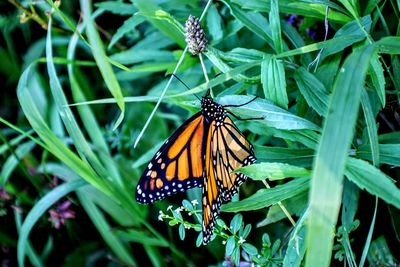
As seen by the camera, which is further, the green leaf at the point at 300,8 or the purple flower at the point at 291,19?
the purple flower at the point at 291,19

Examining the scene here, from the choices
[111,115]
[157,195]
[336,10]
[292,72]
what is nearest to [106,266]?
[111,115]

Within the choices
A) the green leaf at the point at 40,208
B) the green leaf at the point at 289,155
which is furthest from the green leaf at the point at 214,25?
the green leaf at the point at 40,208

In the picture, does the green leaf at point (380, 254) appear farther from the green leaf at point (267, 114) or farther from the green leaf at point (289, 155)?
the green leaf at point (267, 114)

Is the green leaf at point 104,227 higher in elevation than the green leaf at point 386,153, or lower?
lower

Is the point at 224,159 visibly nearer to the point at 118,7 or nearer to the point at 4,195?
the point at 118,7

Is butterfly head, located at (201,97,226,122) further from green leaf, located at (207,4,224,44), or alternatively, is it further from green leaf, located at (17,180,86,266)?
green leaf, located at (17,180,86,266)

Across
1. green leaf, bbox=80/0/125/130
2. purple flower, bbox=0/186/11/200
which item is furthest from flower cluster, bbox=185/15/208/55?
purple flower, bbox=0/186/11/200

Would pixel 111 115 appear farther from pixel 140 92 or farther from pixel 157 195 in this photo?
pixel 157 195

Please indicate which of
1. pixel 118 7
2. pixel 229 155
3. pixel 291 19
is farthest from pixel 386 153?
pixel 118 7
